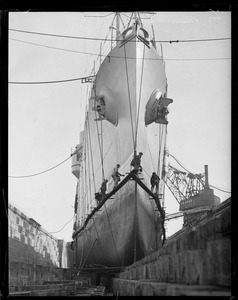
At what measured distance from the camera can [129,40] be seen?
8055mm

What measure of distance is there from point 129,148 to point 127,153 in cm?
11

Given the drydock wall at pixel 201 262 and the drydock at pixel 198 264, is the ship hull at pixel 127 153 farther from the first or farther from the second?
the drydock wall at pixel 201 262

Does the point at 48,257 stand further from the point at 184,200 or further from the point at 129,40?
the point at 129,40

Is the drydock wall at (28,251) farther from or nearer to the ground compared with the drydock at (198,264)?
nearer to the ground

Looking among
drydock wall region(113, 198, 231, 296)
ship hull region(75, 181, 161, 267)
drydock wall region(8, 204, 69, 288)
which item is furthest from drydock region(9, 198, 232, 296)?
ship hull region(75, 181, 161, 267)

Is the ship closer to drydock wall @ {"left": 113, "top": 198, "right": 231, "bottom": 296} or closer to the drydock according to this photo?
the drydock

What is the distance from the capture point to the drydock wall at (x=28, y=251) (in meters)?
7.29

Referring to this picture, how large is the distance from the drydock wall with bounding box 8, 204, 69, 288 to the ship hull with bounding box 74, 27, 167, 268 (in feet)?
3.73

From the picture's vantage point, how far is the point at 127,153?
305 inches

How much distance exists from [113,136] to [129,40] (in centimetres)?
202

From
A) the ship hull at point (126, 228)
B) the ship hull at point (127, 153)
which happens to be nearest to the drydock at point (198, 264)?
the ship hull at point (126, 228)

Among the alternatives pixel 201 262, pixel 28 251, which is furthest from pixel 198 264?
pixel 28 251

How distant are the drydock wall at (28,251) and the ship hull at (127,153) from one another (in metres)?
1.14
